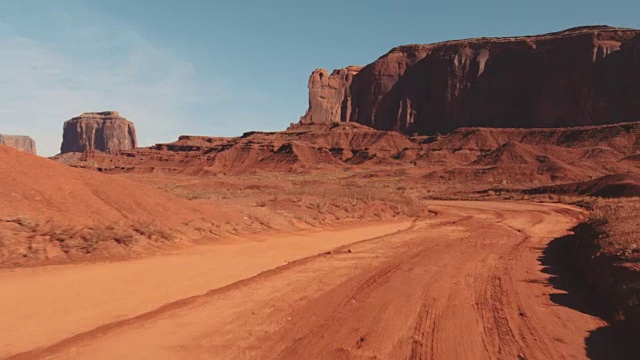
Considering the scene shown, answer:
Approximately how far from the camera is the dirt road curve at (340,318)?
5473 millimetres

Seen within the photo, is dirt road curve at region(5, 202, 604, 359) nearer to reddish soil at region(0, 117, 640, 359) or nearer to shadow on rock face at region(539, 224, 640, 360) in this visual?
reddish soil at region(0, 117, 640, 359)

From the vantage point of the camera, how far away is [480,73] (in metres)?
133

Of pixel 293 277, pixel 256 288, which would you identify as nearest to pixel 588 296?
pixel 293 277

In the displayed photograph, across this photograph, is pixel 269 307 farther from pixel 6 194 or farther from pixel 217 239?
pixel 6 194

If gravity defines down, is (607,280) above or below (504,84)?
below

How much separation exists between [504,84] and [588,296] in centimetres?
13246

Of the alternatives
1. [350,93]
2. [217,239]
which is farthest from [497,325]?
[350,93]

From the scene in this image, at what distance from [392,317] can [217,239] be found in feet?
28.3

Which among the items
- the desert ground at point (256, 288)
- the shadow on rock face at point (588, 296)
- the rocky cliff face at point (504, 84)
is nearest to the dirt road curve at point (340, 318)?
the desert ground at point (256, 288)

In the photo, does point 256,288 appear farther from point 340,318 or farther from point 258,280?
point 340,318

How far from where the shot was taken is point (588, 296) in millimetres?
8375

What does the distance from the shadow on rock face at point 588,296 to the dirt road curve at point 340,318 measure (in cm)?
21

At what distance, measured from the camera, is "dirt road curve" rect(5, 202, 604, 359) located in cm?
547

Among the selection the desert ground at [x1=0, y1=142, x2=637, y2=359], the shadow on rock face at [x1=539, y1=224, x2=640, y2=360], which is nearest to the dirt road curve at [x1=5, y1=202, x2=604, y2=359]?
the desert ground at [x1=0, y1=142, x2=637, y2=359]
